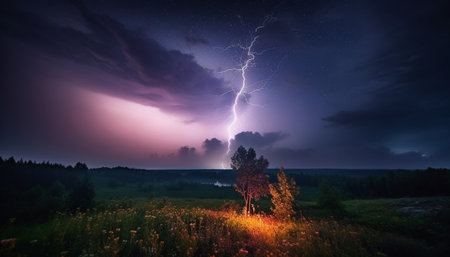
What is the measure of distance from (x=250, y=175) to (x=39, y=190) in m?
62.7

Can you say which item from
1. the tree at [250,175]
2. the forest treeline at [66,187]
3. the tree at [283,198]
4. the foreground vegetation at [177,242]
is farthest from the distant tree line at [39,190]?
the tree at [283,198]

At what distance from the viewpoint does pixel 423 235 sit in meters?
9.27

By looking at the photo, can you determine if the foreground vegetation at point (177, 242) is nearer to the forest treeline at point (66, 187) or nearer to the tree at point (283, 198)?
the tree at point (283, 198)

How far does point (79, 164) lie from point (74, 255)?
11319 cm

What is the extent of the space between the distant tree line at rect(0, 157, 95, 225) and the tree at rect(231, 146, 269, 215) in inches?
875

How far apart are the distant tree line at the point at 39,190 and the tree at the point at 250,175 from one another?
2223 centimetres

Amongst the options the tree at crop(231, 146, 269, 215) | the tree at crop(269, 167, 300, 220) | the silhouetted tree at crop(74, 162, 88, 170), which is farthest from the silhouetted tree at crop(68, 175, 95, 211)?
the silhouetted tree at crop(74, 162, 88, 170)

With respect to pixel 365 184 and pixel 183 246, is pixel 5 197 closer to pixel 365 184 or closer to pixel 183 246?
pixel 183 246

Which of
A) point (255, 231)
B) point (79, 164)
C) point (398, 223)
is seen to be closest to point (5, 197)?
point (79, 164)

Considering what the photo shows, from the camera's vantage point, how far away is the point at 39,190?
4491 cm

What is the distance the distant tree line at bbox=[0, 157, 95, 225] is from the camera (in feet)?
88.5

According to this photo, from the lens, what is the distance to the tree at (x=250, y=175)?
1822 centimetres

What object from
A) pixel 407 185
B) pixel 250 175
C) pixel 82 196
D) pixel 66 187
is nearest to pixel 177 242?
pixel 250 175

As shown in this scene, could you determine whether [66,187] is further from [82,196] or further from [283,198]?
[283,198]
